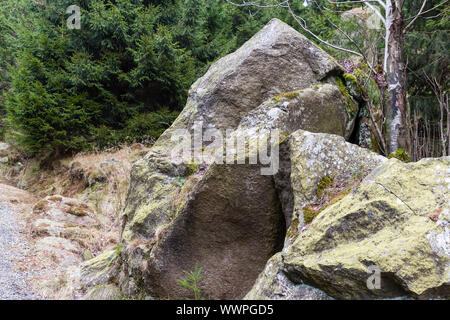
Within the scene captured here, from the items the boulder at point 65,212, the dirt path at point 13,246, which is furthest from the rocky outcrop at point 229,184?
the boulder at point 65,212

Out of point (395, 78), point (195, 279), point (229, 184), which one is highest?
point (395, 78)

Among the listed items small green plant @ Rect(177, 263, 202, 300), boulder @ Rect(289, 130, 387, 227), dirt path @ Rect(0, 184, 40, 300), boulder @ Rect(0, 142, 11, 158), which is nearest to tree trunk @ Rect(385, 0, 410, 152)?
boulder @ Rect(289, 130, 387, 227)

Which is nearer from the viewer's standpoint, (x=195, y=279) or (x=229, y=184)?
(x=195, y=279)

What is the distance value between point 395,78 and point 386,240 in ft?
10.3

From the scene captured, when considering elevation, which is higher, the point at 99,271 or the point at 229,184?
the point at 229,184

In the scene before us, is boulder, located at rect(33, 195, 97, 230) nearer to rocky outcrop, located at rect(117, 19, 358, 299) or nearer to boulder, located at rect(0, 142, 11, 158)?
rocky outcrop, located at rect(117, 19, 358, 299)

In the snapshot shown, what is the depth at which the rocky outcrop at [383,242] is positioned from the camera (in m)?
1.93

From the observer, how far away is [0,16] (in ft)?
45.3

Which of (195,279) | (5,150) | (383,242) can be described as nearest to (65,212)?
(195,279)

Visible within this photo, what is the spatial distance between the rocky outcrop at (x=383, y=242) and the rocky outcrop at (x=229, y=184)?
81 cm

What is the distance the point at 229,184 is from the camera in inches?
133

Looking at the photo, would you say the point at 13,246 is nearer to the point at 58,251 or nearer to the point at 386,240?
the point at 58,251

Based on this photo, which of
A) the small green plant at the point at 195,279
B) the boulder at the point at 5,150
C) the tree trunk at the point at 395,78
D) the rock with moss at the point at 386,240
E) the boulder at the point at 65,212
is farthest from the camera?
the boulder at the point at 5,150

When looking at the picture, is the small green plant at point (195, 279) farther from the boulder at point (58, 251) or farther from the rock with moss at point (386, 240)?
the boulder at point (58, 251)
